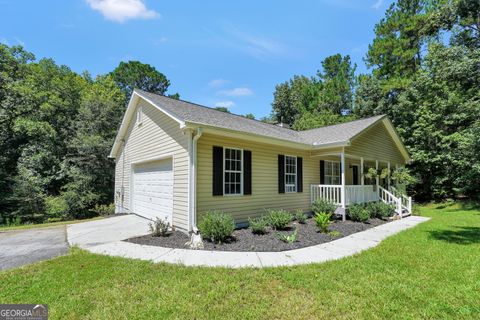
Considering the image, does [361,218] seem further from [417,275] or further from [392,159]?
[392,159]

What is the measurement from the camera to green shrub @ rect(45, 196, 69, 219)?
47.6 ft

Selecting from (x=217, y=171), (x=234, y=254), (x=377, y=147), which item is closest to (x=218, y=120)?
(x=217, y=171)

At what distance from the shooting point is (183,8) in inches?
313

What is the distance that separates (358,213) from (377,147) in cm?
514

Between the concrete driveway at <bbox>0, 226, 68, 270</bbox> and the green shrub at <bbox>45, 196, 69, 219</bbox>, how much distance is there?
27.0ft

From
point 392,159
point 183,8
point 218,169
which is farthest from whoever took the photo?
point 392,159

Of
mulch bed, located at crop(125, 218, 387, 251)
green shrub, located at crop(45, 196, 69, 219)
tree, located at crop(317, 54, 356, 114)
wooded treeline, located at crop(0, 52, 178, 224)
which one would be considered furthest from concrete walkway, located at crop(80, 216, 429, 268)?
tree, located at crop(317, 54, 356, 114)

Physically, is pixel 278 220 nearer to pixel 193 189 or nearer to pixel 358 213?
pixel 193 189

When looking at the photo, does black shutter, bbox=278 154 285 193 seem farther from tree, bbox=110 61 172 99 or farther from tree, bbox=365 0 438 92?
tree, bbox=110 61 172 99

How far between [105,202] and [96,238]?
12.2 meters

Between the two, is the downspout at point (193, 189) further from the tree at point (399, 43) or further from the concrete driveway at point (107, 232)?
the tree at point (399, 43)

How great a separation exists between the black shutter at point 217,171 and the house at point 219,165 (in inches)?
1.2

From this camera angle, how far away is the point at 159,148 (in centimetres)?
845

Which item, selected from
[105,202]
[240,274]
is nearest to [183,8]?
[240,274]
